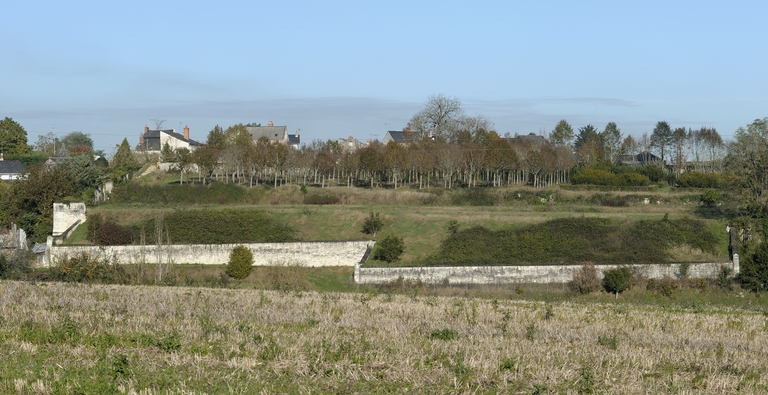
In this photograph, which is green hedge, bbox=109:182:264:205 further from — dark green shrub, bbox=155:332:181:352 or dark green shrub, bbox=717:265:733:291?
dark green shrub, bbox=155:332:181:352

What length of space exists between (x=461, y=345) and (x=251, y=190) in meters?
49.5

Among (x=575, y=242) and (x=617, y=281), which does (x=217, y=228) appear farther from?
(x=617, y=281)

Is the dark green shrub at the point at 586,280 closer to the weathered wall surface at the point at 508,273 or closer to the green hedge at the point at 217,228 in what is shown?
the weathered wall surface at the point at 508,273

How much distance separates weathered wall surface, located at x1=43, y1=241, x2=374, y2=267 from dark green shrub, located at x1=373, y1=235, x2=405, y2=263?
1.43 metres

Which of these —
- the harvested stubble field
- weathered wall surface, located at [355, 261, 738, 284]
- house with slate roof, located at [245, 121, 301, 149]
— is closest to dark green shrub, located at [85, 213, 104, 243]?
weathered wall surface, located at [355, 261, 738, 284]

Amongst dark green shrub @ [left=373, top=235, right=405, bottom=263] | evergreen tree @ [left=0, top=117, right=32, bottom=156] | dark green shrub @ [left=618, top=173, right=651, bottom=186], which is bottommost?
dark green shrub @ [left=373, top=235, right=405, bottom=263]

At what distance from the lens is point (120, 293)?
2614 centimetres

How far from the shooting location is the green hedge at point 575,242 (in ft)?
134

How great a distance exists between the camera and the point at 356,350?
14727mm

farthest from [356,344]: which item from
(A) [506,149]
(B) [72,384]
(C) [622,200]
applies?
(A) [506,149]

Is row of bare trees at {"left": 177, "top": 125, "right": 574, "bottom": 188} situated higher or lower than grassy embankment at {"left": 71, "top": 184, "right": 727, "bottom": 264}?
higher

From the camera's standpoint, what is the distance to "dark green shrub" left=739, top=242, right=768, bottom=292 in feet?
117

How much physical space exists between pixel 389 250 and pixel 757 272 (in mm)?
17963

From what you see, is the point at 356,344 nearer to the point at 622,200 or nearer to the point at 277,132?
the point at 622,200
